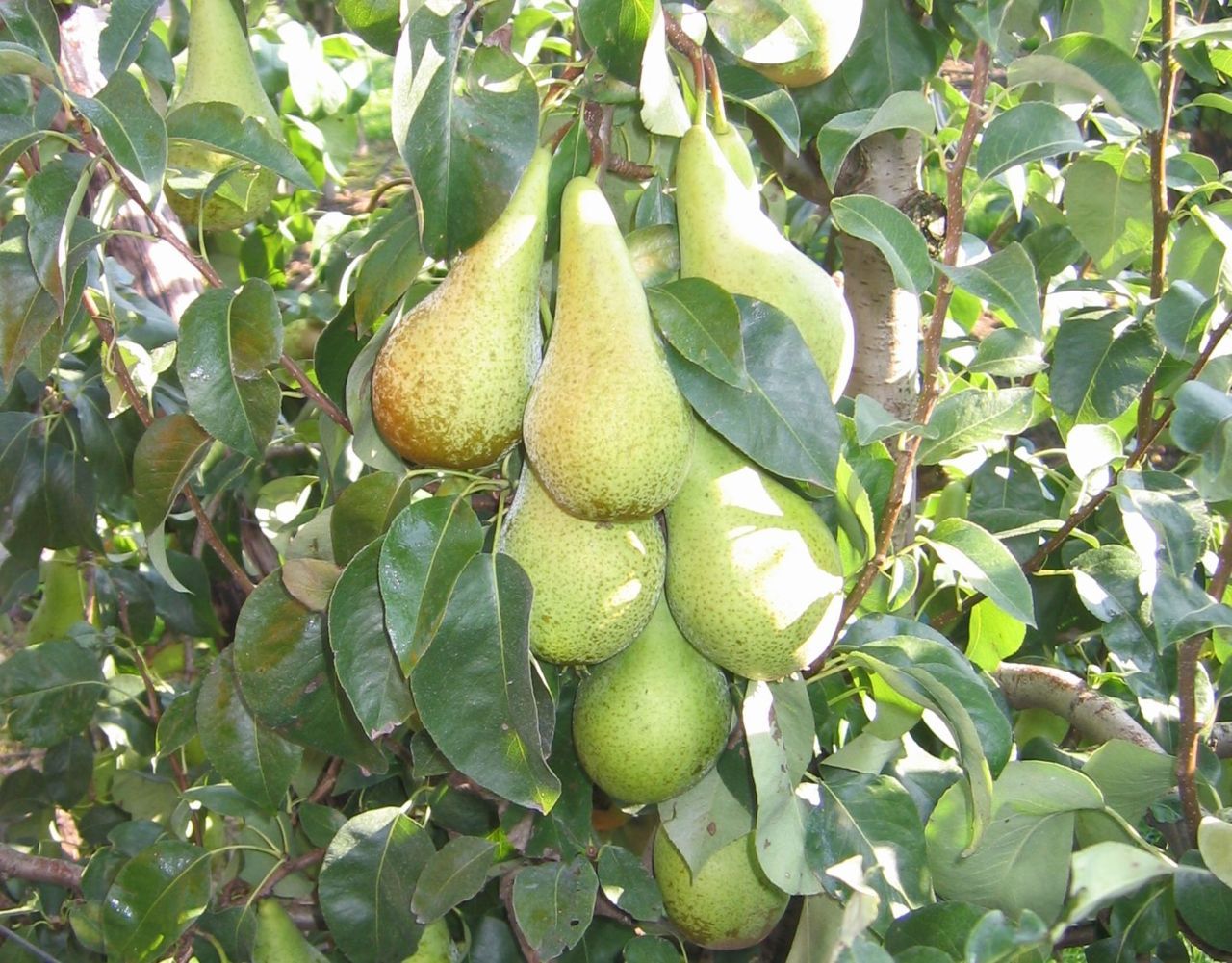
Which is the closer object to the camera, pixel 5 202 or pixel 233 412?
pixel 233 412

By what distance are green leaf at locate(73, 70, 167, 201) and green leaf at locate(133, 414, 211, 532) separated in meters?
0.25

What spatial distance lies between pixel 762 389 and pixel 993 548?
274 mm

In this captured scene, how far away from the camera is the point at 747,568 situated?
729mm

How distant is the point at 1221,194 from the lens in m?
1.72


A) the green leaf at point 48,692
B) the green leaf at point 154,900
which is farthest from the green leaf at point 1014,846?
the green leaf at point 48,692

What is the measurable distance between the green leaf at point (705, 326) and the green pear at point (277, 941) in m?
0.76

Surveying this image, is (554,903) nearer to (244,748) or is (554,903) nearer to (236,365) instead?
(244,748)

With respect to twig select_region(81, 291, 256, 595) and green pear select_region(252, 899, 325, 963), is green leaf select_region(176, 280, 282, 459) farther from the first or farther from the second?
green pear select_region(252, 899, 325, 963)

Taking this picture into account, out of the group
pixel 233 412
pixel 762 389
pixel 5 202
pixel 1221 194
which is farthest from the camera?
pixel 1221 194

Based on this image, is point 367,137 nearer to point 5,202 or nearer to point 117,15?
point 5,202

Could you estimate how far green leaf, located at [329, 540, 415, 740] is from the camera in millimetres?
750

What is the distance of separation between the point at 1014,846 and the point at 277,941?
0.69m

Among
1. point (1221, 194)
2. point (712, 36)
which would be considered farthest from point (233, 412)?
point (1221, 194)

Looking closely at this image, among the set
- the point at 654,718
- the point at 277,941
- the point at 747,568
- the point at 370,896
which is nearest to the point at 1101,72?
the point at 747,568
